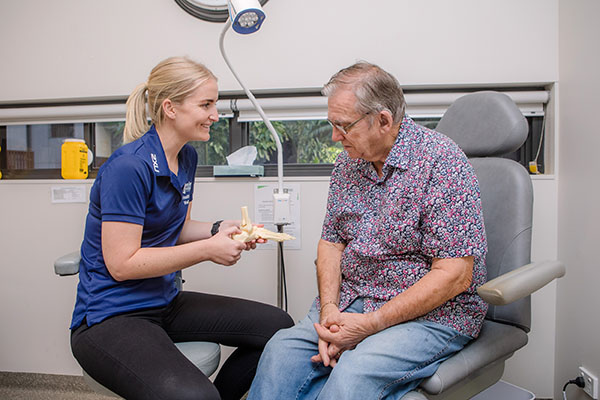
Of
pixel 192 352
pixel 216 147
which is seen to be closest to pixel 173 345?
pixel 192 352

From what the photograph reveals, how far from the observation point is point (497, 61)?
5.29 feet

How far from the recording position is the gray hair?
1011 millimetres

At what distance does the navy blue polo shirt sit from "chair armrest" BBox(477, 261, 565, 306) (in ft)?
2.73

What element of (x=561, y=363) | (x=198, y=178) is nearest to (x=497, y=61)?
(x=561, y=363)

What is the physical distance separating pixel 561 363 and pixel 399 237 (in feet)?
3.65

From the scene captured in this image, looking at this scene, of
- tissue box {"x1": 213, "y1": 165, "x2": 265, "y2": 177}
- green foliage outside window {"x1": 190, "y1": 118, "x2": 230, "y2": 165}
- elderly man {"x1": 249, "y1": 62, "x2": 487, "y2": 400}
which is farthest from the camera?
green foliage outside window {"x1": 190, "y1": 118, "x2": 230, "y2": 165}

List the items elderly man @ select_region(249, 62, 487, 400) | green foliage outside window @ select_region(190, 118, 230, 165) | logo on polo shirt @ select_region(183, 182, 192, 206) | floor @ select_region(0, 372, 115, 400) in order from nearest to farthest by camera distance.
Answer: elderly man @ select_region(249, 62, 487, 400)
logo on polo shirt @ select_region(183, 182, 192, 206)
floor @ select_region(0, 372, 115, 400)
green foliage outside window @ select_region(190, 118, 230, 165)

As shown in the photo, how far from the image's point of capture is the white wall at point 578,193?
1.32 m

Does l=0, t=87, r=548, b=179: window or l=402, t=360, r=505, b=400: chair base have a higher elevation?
l=0, t=87, r=548, b=179: window

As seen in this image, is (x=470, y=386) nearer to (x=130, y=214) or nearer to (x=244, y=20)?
(x=130, y=214)

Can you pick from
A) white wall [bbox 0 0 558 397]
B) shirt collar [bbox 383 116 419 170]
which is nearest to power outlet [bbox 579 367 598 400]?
white wall [bbox 0 0 558 397]

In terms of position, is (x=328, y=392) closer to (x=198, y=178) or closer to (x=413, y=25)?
(x=198, y=178)

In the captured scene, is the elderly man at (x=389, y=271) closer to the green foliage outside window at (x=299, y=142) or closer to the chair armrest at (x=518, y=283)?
the chair armrest at (x=518, y=283)

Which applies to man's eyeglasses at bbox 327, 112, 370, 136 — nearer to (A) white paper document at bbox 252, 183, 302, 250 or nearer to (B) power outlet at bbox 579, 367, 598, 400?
(A) white paper document at bbox 252, 183, 302, 250
